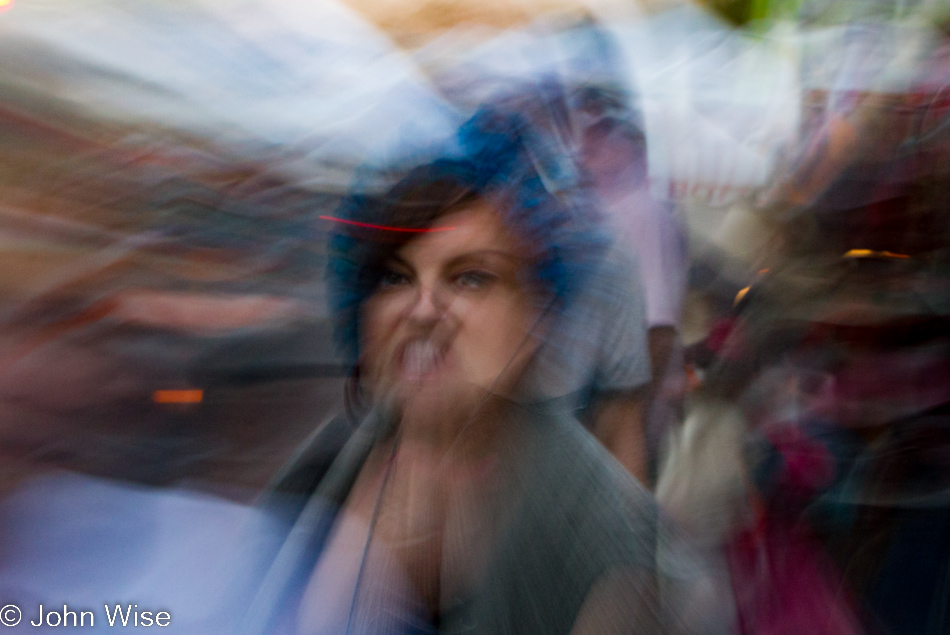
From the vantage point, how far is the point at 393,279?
1.87 feet

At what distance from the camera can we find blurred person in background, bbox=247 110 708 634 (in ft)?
1.80

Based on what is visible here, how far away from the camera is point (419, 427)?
582 mm

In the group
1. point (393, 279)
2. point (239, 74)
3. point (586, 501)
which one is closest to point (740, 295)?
point (586, 501)

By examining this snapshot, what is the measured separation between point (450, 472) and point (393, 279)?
0.68ft

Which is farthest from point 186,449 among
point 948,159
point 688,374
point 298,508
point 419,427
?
point 948,159

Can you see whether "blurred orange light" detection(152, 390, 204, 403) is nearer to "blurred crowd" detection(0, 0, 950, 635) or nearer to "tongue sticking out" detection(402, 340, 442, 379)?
"blurred crowd" detection(0, 0, 950, 635)

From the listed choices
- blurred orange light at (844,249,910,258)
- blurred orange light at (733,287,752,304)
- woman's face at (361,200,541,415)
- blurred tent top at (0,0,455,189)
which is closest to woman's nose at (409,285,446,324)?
woman's face at (361,200,541,415)

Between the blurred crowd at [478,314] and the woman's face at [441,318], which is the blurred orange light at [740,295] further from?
the woman's face at [441,318]

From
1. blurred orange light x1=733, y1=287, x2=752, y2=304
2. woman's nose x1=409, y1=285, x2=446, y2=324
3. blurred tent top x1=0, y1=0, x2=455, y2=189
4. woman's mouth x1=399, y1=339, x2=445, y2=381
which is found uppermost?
blurred tent top x1=0, y1=0, x2=455, y2=189

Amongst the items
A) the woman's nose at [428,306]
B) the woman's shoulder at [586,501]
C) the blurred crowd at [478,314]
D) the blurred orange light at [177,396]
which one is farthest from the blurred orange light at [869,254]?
the blurred orange light at [177,396]

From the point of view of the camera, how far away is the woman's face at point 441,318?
57 cm

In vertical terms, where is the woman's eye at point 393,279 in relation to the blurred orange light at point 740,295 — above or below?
above

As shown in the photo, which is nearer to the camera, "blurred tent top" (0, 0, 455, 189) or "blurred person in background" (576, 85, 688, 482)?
"blurred tent top" (0, 0, 455, 189)

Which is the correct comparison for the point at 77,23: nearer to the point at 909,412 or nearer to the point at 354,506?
the point at 354,506
